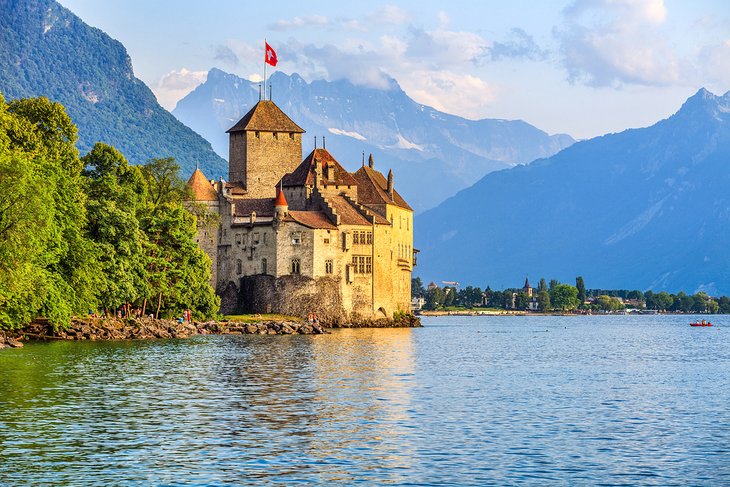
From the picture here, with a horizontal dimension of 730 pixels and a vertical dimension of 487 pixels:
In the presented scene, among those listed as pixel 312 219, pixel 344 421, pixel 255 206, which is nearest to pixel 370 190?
pixel 312 219

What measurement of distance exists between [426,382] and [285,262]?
67357mm

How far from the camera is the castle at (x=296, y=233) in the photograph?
12750 centimetres

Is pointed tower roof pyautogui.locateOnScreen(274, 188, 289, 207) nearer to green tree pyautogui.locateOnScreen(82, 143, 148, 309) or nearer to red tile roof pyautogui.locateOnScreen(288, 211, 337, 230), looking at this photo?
red tile roof pyautogui.locateOnScreen(288, 211, 337, 230)

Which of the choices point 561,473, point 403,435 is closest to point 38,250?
point 403,435

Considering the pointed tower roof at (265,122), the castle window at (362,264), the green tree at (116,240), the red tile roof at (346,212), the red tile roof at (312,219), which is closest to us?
the green tree at (116,240)

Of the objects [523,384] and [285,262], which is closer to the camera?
[523,384]

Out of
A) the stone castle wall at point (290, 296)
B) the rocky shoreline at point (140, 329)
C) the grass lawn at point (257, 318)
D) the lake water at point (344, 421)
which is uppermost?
the stone castle wall at point (290, 296)

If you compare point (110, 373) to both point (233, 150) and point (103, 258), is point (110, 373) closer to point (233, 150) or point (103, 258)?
point (103, 258)

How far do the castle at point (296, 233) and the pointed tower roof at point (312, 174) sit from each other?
0.16 meters

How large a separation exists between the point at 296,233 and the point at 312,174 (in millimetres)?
10770

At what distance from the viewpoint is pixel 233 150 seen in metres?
146

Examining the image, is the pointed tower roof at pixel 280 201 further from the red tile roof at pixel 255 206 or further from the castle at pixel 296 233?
the red tile roof at pixel 255 206

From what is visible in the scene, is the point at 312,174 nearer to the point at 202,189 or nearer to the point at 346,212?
the point at 346,212

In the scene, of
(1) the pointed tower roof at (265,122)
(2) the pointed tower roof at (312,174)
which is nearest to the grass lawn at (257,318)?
(2) the pointed tower roof at (312,174)
